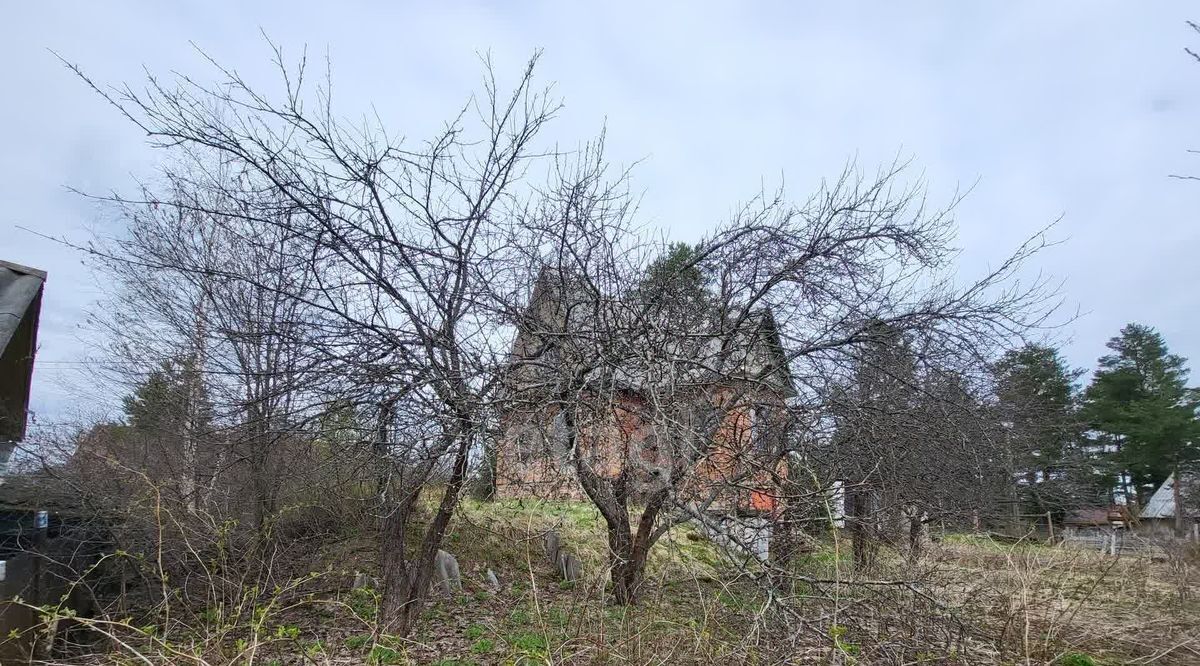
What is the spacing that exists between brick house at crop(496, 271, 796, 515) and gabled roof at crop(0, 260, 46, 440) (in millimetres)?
4610

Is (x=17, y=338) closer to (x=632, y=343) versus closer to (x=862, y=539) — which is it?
(x=632, y=343)

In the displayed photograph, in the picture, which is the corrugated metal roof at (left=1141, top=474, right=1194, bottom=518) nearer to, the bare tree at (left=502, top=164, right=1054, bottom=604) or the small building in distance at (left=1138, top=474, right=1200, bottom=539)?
the small building in distance at (left=1138, top=474, right=1200, bottom=539)

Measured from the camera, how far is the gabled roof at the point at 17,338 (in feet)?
20.9

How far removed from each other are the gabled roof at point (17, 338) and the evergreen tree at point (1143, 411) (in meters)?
36.7

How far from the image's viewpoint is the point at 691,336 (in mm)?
5801

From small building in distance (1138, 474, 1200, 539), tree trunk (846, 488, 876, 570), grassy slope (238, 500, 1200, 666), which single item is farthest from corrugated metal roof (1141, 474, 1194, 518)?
tree trunk (846, 488, 876, 570)

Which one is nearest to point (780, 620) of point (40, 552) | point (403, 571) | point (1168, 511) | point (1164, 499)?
point (403, 571)

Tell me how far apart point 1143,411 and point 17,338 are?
41.9 meters

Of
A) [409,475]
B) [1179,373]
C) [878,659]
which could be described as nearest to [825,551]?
[878,659]

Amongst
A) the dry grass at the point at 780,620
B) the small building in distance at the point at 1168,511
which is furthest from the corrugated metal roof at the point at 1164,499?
the dry grass at the point at 780,620

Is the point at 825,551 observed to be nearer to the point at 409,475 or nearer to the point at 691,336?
the point at 691,336

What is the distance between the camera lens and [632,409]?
5.40 metres

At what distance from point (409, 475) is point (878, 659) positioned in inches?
143

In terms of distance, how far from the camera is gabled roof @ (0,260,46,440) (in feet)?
20.9
